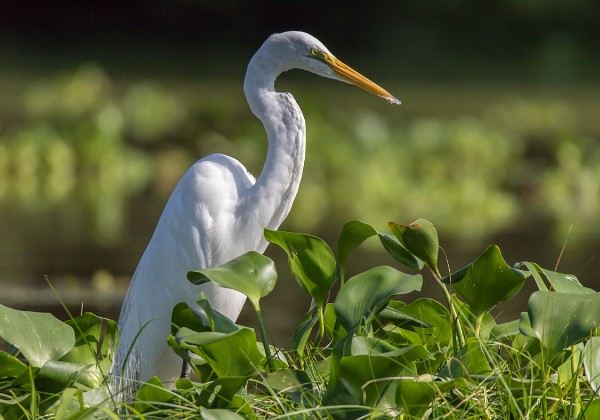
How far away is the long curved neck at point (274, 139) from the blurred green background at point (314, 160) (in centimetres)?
199

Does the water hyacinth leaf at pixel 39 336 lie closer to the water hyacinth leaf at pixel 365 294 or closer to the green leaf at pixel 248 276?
the green leaf at pixel 248 276

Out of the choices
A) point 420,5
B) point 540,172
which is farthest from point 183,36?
point 540,172

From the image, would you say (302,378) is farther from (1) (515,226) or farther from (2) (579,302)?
(1) (515,226)

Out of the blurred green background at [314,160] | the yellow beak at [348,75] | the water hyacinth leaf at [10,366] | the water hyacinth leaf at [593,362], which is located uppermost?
the yellow beak at [348,75]

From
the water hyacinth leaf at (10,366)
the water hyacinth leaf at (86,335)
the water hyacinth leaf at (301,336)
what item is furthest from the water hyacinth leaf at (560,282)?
the water hyacinth leaf at (10,366)

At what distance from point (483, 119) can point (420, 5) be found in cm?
1261

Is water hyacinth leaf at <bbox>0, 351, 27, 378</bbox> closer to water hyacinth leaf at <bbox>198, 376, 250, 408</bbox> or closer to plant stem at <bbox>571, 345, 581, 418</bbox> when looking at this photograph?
water hyacinth leaf at <bbox>198, 376, 250, 408</bbox>

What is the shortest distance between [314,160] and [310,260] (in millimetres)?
5456

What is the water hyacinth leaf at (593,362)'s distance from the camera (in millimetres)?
2111

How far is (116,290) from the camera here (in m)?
5.11

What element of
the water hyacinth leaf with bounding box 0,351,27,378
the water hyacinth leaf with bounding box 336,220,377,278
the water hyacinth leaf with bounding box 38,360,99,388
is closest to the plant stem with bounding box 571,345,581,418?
→ the water hyacinth leaf with bounding box 336,220,377,278

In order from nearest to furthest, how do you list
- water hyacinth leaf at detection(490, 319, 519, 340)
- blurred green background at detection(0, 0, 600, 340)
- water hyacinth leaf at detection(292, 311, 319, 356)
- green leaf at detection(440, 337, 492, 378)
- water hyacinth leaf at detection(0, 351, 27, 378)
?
green leaf at detection(440, 337, 492, 378)
water hyacinth leaf at detection(0, 351, 27, 378)
water hyacinth leaf at detection(292, 311, 319, 356)
water hyacinth leaf at detection(490, 319, 519, 340)
blurred green background at detection(0, 0, 600, 340)

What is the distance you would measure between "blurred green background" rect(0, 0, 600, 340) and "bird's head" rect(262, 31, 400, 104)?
2.03 meters

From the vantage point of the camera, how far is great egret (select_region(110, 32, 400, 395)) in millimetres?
2908
